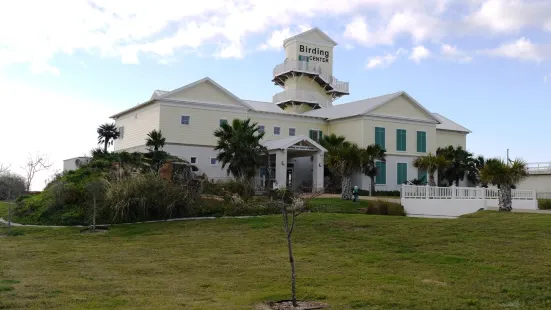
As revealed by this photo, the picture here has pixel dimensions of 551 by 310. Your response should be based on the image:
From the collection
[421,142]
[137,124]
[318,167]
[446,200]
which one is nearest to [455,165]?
[421,142]

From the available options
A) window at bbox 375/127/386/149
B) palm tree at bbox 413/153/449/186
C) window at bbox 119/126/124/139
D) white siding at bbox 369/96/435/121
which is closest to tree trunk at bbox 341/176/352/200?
palm tree at bbox 413/153/449/186

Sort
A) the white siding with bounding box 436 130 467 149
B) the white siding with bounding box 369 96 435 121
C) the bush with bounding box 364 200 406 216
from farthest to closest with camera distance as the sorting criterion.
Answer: the white siding with bounding box 436 130 467 149 < the white siding with bounding box 369 96 435 121 < the bush with bounding box 364 200 406 216

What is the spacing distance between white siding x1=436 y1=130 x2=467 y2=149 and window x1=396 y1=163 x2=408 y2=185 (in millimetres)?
5966

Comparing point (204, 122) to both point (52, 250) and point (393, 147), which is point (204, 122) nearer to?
point (393, 147)

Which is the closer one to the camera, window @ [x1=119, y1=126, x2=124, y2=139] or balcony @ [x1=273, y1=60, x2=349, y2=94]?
window @ [x1=119, y1=126, x2=124, y2=139]

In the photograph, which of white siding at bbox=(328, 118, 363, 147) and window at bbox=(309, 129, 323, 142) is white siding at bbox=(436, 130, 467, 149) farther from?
window at bbox=(309, 129, 323, 142)

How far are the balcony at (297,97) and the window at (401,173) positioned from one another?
11.3 metres

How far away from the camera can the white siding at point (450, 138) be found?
48156 mm

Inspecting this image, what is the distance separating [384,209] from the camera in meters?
25.4

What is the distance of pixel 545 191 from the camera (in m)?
44.4

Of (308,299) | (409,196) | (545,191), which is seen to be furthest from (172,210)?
(545,191)

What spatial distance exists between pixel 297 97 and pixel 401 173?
1236 centimetres

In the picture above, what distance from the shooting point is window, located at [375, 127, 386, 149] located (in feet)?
138

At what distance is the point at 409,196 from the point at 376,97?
19.0 m
